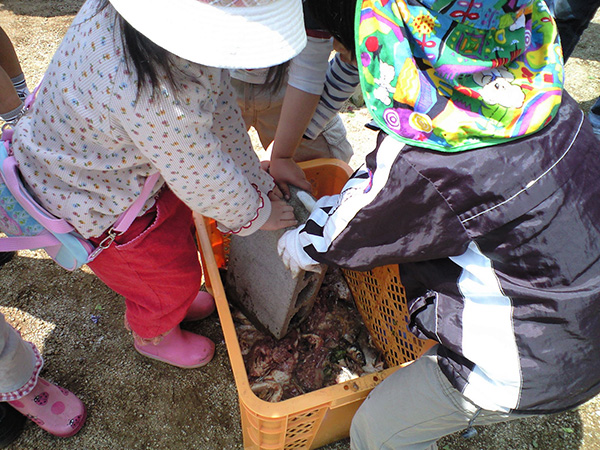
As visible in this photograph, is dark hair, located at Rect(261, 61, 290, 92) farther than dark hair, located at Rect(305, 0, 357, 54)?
Yes

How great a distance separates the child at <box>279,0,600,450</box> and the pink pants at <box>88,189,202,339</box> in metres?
0.49

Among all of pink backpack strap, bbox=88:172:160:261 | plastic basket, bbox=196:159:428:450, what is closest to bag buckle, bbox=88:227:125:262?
pink backpack strap, bbox=88:172:160:261

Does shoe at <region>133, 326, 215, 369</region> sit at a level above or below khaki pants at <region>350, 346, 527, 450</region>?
below

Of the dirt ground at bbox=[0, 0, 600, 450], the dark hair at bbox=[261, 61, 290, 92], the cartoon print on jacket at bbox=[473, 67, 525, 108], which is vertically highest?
the cartoon print on jacket at bbox=[473, 67, 525, 108]

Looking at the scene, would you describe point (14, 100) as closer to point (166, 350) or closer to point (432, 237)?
point (166, 350)

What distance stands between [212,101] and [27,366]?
921 mm

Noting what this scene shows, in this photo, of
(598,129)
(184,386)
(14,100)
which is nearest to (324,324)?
(184,386)

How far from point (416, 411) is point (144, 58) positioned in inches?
35.4

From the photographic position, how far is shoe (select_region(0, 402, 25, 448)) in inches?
49.9

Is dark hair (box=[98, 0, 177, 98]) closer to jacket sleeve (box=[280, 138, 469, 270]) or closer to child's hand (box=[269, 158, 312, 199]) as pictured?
jacket sleeve (box=[280, 138, 469, 270])

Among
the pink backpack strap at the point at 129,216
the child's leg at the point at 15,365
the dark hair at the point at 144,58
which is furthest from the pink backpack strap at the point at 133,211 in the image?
the child's leg at the point at 15,365

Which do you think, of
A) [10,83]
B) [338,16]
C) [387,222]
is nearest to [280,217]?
[387,222]

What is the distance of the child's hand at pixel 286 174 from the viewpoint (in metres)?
1.33

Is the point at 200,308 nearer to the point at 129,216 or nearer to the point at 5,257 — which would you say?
the point at 129,216
